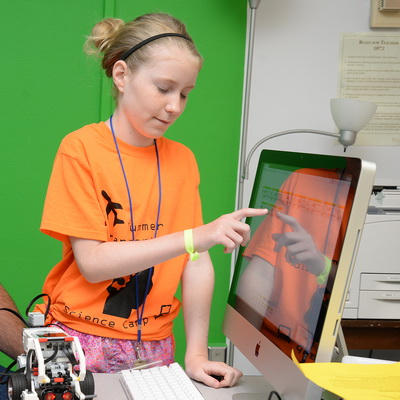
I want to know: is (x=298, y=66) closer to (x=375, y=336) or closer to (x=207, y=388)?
(x=375, y=336)

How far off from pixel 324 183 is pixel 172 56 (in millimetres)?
488

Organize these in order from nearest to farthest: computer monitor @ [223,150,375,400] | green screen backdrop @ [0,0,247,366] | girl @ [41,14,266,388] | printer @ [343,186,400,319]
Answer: computer monitor @ [223,150,375,400]
girl @ [41,14,266,388]
printer @ [343,186,400,319]
green screen backdrop @ [0,0,247,366]

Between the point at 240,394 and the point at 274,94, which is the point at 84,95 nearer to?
the point at 274,94

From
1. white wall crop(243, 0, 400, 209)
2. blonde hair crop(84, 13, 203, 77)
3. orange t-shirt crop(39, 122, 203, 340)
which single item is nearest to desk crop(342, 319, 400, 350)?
white wall crop(243, 0, 400, 209)

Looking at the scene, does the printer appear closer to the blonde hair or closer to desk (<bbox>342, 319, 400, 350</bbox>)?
desk (<bbox>342, 319, 400, 350</bbox>)

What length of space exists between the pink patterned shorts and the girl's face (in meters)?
0.46

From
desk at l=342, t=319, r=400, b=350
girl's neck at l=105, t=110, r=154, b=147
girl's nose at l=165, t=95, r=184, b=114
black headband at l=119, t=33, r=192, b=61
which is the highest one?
black headband at l=119, t=33, r=192, b=61

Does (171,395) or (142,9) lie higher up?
(142,9)

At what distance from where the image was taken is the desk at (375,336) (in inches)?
96.6

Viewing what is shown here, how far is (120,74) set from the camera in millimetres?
1446

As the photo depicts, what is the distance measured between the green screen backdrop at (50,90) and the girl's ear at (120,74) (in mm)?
1309

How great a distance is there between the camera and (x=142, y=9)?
2746 millimetres

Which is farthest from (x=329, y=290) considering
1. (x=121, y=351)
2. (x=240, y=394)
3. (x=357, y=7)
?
(x=357, y=7)

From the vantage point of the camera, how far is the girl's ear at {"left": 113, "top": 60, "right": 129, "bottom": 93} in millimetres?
1433
